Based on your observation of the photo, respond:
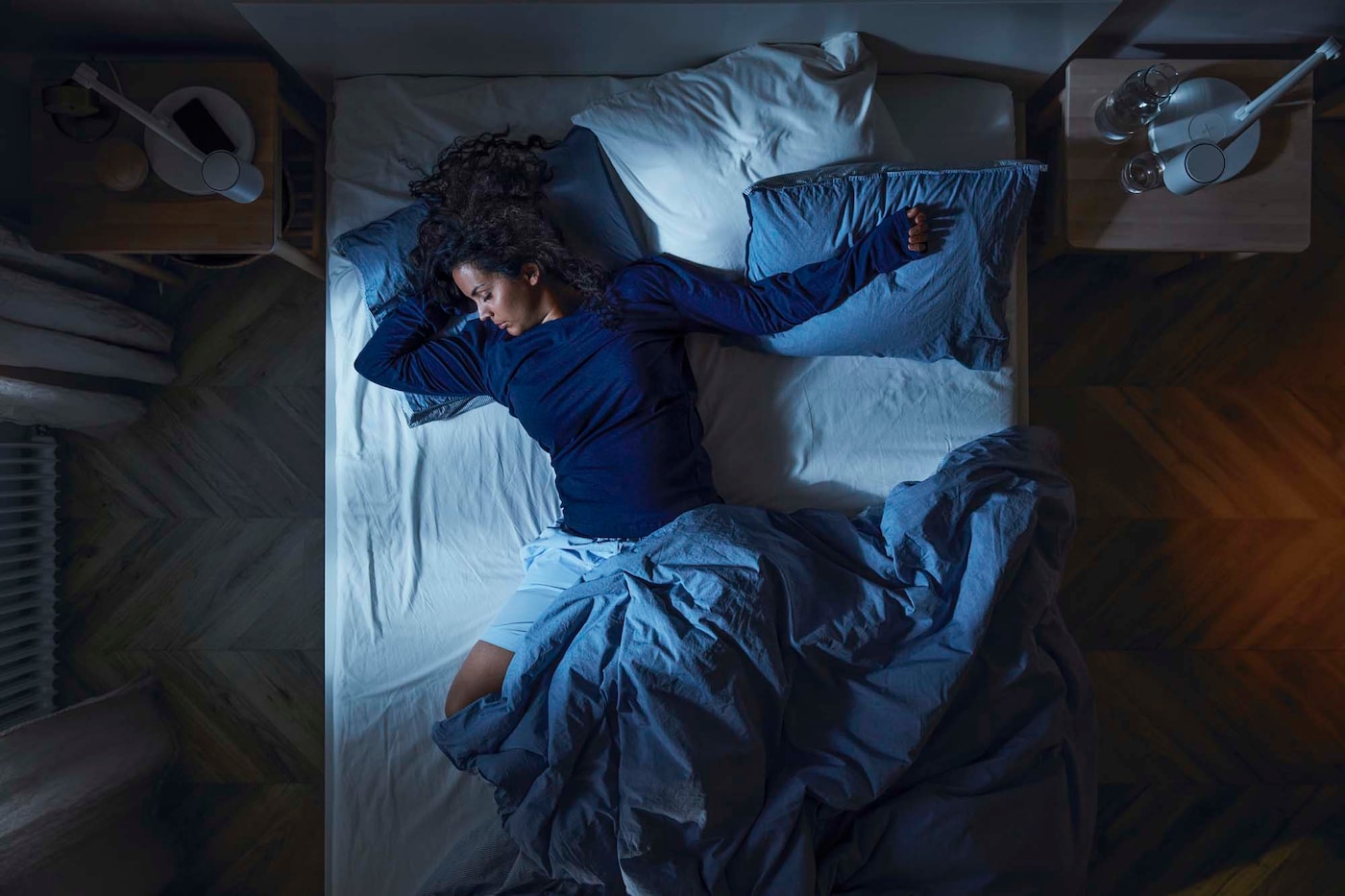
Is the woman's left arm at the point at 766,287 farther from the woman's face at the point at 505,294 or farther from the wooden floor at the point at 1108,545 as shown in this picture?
the wooden floor at the point at 1108,545

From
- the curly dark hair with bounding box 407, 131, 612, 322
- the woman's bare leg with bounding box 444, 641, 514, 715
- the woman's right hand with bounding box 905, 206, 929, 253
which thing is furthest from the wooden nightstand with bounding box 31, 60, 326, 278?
the woman's right hand with bounding box 905, 206, 929, 253

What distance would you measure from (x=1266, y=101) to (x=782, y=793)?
1390 mm

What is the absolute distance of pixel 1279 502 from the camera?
6.03 feet

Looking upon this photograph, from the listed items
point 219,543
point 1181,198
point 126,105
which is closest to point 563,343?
point 126,105

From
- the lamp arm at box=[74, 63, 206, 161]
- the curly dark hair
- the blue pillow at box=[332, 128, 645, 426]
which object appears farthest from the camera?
the blue pillow at box=[332, 128, 645, 426]

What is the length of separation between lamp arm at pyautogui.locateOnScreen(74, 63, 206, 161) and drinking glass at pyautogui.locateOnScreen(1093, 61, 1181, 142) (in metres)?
1.66

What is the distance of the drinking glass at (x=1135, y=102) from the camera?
1383 mm

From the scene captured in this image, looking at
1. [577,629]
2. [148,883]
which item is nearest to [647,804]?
[577,629]

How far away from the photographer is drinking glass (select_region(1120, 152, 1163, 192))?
1.42 metres

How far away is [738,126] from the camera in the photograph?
1449 millimetres

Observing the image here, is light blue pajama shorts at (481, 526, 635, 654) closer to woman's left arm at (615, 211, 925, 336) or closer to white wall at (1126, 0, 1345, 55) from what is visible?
woman's left arm at (615, 211, 925, 336)

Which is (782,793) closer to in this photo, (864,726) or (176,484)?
(864,726)

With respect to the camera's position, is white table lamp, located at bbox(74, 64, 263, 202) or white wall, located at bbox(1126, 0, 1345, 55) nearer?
white table lamp, located at bbox(74, 64, 263, 202)

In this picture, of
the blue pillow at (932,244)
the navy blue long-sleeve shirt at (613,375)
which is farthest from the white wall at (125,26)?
the blue pillow at (932,244)
